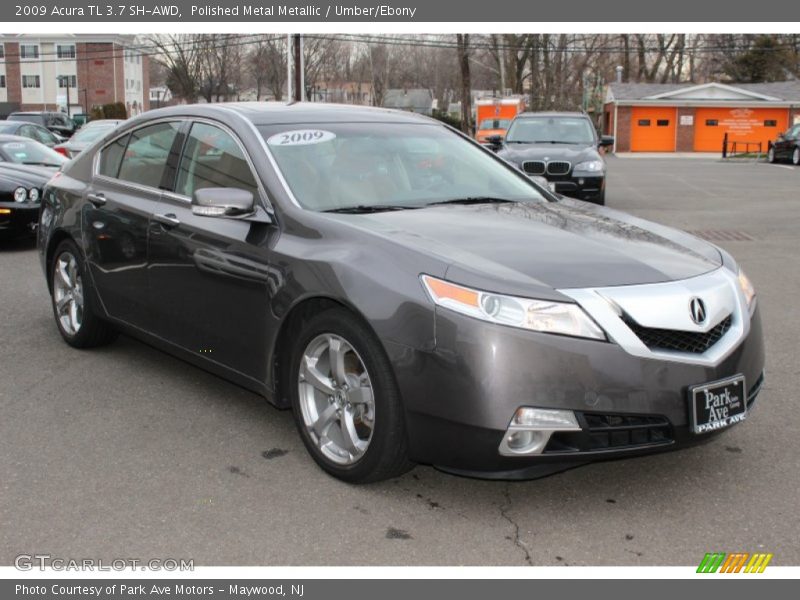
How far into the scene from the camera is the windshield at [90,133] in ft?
71.7

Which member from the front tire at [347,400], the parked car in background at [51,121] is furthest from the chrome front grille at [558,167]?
the parked car in background at [51,121]

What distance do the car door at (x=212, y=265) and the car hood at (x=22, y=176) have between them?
683cm

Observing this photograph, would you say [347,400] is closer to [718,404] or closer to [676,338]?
[676,338]

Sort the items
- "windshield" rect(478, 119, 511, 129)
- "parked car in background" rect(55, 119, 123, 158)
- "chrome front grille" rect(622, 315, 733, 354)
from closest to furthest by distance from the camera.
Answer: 1. "chrome front grille" rect(622, 315, 733, 354)
2. "parked car in background" rect(55, 119, 123, 158)
3. "windshield" rect(478, 119, 511, 129)

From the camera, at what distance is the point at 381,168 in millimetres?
4785

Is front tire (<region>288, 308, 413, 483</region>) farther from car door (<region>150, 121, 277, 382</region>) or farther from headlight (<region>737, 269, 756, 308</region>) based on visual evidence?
headlight (<region>737, 269, 756, 308</region>)

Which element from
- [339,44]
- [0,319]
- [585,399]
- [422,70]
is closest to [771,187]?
[0,319]

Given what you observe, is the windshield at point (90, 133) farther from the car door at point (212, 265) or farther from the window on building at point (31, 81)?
the window on building at point (31, 81)

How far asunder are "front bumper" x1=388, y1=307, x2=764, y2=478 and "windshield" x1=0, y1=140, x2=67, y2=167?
439 inches

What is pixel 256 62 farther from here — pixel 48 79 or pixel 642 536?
pixel 642 536

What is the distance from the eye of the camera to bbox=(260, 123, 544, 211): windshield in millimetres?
4512

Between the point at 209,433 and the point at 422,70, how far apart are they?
324 ft

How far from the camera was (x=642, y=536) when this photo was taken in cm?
348

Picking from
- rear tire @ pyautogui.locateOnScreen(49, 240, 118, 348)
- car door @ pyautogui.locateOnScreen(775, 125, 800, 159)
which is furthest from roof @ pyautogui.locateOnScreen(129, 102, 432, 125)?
car door @ pyautogui.locateOnScreen(775, 125, 800, 159)
